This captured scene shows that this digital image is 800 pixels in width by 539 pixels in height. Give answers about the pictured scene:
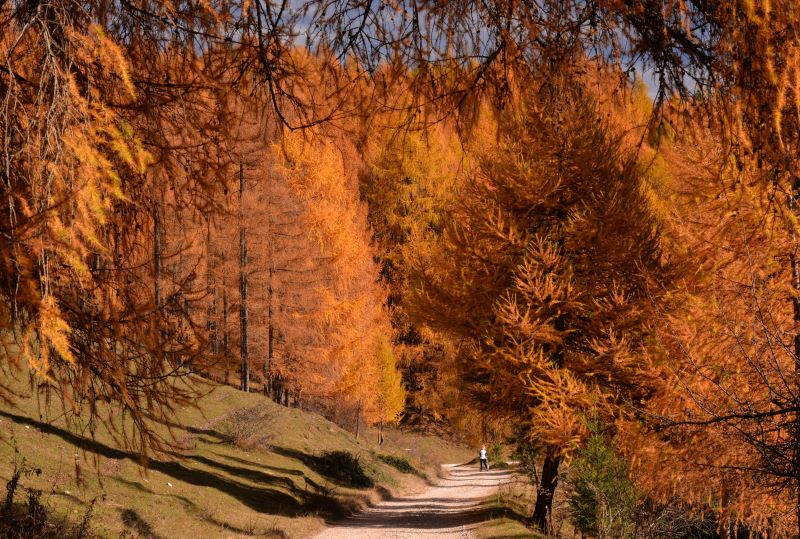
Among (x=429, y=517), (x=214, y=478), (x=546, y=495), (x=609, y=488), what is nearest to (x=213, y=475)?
(x=214, y=478)

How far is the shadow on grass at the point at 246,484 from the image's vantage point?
13156mm

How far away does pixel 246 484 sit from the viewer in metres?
15.5

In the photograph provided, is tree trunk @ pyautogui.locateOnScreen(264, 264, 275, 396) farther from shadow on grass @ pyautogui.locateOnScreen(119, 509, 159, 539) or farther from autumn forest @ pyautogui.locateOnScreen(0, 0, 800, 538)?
shadow on grass @ pyautogui.locateOnScreen(119, 509, 159, 539)

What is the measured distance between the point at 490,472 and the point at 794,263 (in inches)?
953

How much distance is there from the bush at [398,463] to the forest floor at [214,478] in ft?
2.81

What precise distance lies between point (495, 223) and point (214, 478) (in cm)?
825

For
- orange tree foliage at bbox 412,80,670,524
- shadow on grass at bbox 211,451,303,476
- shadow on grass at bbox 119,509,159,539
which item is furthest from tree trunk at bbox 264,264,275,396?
shadow on grass at bbox 119,509,159,539

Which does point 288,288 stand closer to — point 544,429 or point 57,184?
point 544,429

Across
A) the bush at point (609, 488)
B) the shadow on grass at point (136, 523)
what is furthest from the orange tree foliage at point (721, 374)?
the shadow on grass at point (136, 523)

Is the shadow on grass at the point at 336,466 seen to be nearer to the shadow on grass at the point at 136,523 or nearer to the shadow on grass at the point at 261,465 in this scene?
the shadow on grass at the point at 261,465

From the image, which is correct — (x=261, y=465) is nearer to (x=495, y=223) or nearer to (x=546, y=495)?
(x=546, y=495)

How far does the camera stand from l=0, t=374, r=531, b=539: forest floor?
9820 millimetres

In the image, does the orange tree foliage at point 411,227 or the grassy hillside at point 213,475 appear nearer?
the grassy hillside at point 213,475

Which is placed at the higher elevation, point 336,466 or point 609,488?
point 609,488
